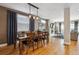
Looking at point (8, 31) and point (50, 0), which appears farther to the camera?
point (8, 31)

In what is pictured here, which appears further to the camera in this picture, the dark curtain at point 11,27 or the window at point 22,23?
the window at point 22,23

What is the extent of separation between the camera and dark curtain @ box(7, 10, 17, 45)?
25.1 feet

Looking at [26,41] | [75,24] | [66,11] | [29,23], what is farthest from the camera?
[75,24]

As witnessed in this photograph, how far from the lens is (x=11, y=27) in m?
7.88

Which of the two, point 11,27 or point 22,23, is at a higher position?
point 22,23

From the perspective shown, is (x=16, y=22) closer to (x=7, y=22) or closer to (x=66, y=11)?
(x=7, y=22)

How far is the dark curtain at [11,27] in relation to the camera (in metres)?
7.65

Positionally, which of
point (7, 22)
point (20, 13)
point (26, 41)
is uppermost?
point (20, 13)

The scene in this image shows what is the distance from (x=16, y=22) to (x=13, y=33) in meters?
0.83

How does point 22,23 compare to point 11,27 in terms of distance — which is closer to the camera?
point 11,27

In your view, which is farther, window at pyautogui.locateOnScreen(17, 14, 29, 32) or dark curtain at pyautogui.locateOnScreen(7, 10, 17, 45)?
window at pyautogui.locateOnScreen(17, 14, 29, 32)

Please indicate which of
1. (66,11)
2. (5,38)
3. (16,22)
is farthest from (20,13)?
(66,11)

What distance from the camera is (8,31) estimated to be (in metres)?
7.62

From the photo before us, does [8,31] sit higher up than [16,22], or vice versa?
[16,22]
